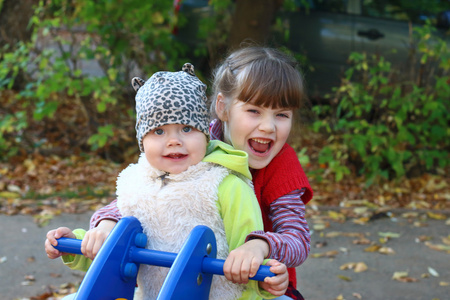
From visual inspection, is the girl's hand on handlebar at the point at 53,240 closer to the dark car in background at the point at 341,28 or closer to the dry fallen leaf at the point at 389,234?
the dry fallen leaf at the point at 389,234

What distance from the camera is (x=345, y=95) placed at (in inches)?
216

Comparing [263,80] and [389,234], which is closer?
[263,80]

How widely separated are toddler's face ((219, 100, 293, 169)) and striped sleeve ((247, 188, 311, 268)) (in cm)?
16

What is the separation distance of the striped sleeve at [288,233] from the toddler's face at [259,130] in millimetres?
160

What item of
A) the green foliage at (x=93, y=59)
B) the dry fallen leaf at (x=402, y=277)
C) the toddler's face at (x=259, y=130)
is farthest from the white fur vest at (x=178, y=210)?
the green foliage at (x=93, y=59)

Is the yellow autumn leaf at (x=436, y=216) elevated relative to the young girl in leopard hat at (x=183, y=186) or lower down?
lower down

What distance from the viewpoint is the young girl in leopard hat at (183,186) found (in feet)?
5.89

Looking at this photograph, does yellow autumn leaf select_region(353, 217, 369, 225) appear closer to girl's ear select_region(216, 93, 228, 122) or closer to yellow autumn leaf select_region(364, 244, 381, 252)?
yellow autumn leaf select_region(364, 244, 381, 252)

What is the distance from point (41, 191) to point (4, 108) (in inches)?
73.4

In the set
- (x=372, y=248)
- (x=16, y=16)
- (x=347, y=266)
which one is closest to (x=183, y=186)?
(x=347, y=266)

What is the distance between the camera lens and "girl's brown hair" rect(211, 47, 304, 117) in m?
2.02

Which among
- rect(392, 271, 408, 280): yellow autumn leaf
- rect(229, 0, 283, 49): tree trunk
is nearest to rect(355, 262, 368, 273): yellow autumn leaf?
rect(392, 271, 408, 280): yellow autumn leaf

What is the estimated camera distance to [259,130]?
2016mm

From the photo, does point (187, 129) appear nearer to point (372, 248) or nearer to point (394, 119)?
point (372, 248)
